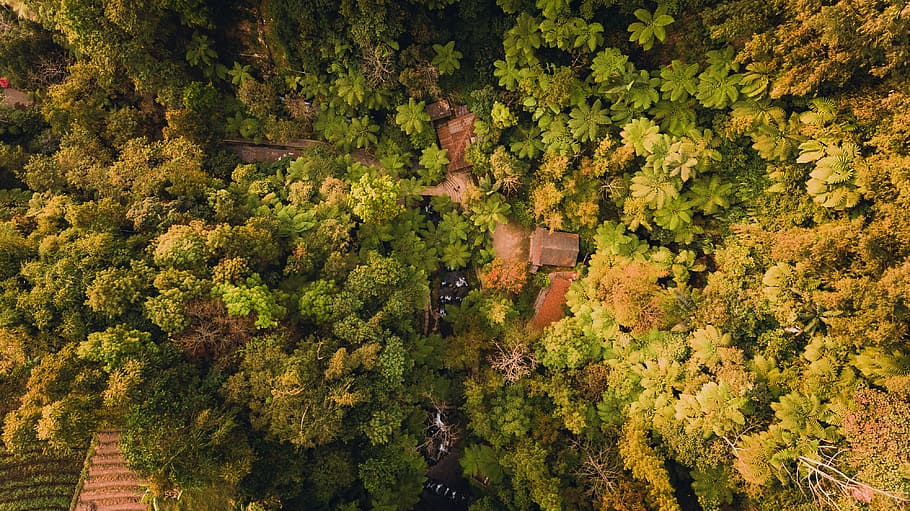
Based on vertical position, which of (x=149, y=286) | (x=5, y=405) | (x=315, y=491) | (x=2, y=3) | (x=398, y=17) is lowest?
(x=315, y=491)

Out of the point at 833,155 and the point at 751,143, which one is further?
the point at 751,143

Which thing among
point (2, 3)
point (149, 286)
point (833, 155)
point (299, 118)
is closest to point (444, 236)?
Result: point (299, 118)

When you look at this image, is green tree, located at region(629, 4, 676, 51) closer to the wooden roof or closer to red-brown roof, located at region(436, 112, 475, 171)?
red-brown roof, located at region(436, 112, 475, 171)

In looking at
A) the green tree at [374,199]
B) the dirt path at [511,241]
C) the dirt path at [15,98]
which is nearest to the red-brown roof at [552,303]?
the dirt path at [511,241]

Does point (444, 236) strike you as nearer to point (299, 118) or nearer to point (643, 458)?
point (299, 118)

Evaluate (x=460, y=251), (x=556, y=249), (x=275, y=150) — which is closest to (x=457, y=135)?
(x=460, y=251)

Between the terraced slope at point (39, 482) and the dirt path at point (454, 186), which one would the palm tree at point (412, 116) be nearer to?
the dirt path at point (454, 186)

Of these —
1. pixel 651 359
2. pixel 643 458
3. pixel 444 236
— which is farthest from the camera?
pixel 444 236
